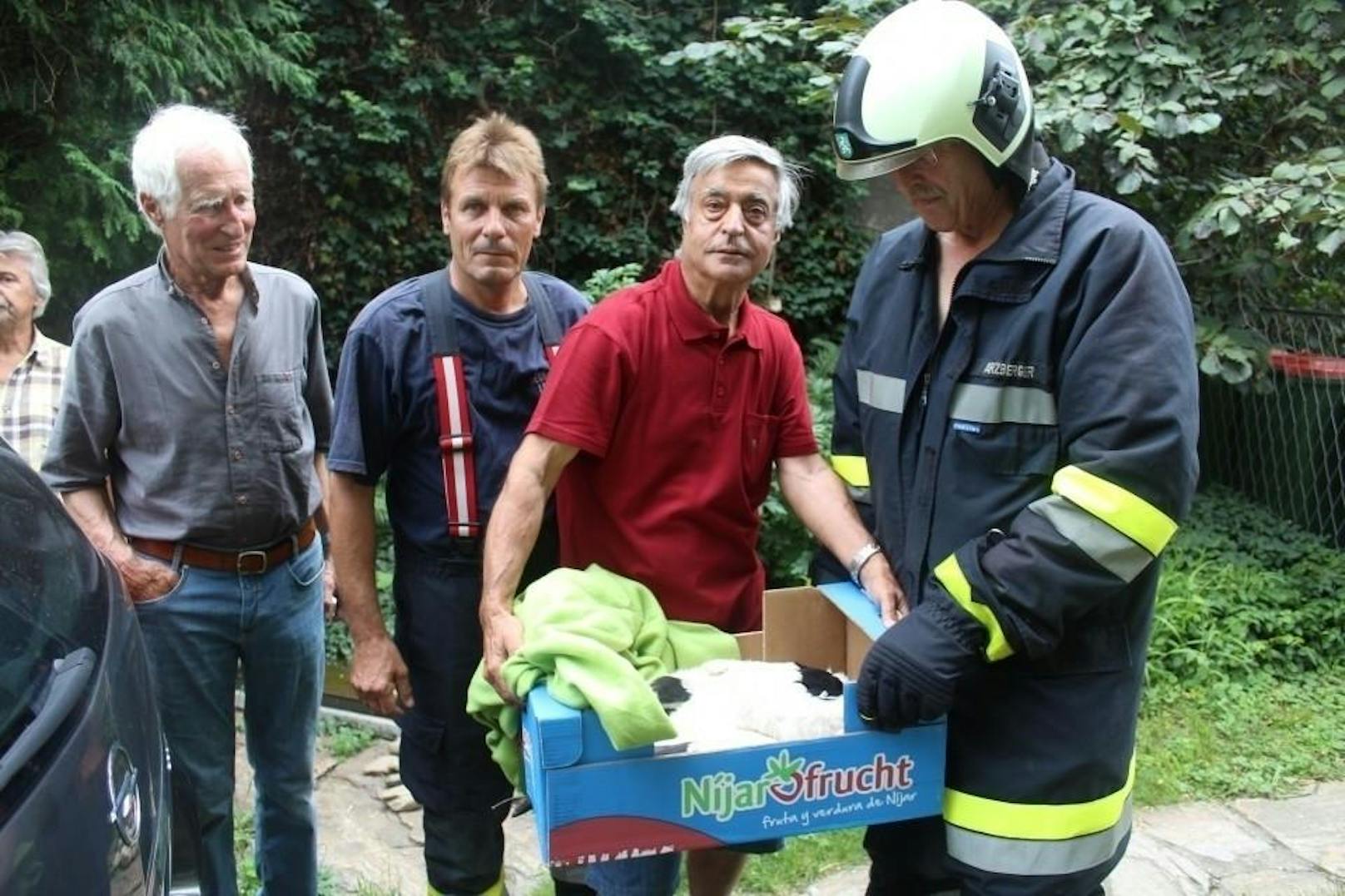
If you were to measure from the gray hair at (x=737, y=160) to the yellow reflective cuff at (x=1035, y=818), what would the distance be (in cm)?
124

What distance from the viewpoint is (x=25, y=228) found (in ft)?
16.8

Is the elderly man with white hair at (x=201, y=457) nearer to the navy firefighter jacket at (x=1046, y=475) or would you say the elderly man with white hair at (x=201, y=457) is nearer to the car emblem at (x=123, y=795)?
the car emblem at (x=123, y=795)

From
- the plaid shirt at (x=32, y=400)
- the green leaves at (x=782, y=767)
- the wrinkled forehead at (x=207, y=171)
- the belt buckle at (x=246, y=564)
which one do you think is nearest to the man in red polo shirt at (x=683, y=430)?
the green leaves at (x=782, y=767)

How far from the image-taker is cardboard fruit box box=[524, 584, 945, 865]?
6.26 feet

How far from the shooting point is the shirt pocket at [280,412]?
2.90m

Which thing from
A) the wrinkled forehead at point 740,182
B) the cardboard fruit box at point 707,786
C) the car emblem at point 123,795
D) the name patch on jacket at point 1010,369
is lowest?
the cardboard fruit box at point 707,786

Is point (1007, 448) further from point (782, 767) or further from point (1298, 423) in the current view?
point (1298, 423)

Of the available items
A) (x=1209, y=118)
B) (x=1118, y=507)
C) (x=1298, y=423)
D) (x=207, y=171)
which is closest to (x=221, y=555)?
(x=207, y=171)

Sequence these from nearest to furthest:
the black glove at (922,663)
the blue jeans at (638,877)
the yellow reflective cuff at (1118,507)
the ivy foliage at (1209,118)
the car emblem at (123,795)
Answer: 1. the car emblem at (123,795)
2. the yellow reflective cuff at (1118,507)
3. the black glove at (922,663)
4. the blue jeans at (638,877)
5. the ivy foliage at (1209,118)

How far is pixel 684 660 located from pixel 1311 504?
5340mm

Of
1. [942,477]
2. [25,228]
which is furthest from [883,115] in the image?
[25,228]

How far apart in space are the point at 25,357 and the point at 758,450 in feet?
7.18

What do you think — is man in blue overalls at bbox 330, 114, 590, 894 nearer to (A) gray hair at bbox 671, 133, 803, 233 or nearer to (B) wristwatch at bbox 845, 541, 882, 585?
(A) gray hair at bbox 671, 133, 803, 233

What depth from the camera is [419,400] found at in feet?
8.86
